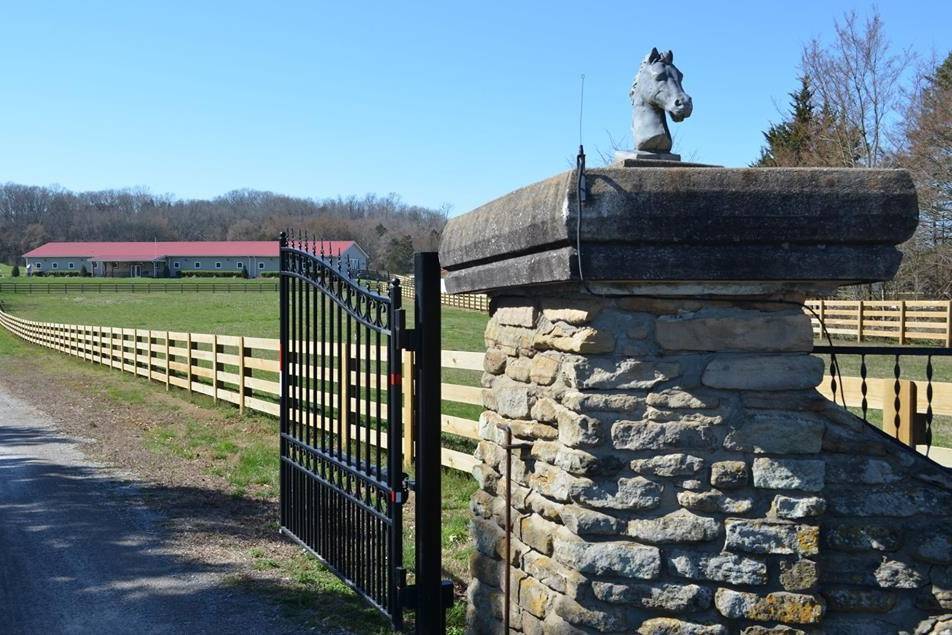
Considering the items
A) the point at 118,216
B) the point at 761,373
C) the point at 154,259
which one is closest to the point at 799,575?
the point at 761,373

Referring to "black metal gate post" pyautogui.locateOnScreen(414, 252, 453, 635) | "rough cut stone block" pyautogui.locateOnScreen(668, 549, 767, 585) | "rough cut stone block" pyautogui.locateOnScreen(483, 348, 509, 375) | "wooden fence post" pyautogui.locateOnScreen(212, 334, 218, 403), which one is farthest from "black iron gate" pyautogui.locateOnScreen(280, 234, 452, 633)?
"wooden fence post" pyautogui.locateOnScreen(212, 334, 218, 403)

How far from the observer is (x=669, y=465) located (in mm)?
3297

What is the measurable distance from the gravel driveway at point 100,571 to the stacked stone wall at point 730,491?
267 cm

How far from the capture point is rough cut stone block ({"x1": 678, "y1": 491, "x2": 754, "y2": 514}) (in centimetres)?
326

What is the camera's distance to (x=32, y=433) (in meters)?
12.9

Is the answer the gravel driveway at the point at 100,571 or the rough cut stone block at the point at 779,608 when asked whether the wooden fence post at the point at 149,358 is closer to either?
the gravel driveway at the point at 100,571

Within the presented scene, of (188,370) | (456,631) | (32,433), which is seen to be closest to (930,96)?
(188,370)

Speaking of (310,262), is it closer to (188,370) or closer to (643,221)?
(643,221)

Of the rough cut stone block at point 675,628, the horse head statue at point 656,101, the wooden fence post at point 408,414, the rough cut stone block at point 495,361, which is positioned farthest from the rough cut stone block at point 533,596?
the wooden fence post at point 408,414

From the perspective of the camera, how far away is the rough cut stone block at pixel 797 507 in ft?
10.6

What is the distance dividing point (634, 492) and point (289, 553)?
417 cm

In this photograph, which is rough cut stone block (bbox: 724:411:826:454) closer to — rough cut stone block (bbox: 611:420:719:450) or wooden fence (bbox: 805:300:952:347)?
rough cut stone block (bbox: 611:420:719:450)

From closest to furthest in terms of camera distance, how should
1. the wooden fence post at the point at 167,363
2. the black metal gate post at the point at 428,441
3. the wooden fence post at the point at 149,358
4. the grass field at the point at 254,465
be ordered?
1. the black metal gate post at the point at 428,441
2. the grass field at the point at 254,465
3. the wooden fence post at the point at 167,363
4. the wooden fence post at the point at 149,358

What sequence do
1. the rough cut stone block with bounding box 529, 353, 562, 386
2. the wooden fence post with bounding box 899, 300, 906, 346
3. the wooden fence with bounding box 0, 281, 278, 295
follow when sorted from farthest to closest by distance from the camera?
the wooden fence with bounding box 0, 281, 278, 295
the wooden fence post with bounding box 899, 300, 906, 346
the rough cut stone block with bounding box 529, 353, 562, 386
